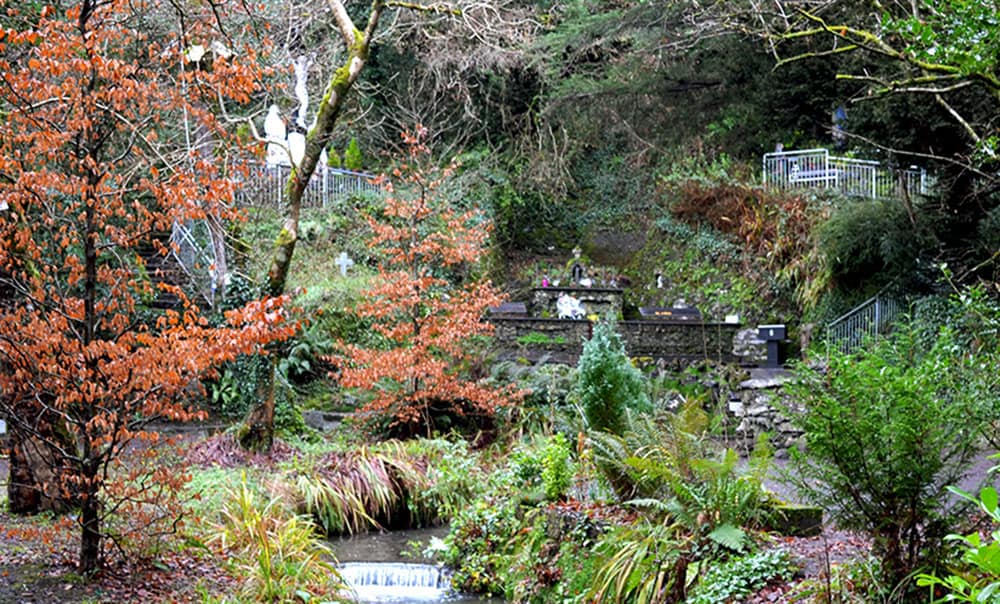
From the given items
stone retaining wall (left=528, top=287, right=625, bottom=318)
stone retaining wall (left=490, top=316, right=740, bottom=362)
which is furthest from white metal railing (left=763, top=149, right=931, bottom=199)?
stone retaining wall (left=528, top=287, right=625, bottom=318)

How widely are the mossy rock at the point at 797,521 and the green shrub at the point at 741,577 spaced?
2.50 feet

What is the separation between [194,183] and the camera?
7043 mm

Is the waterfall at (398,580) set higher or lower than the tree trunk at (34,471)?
lower

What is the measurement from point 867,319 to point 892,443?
13763mm

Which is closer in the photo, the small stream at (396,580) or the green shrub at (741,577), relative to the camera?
the green shrub at (741,577)

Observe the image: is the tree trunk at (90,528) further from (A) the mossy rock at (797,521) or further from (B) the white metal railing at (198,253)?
(B) the white metal railing at (198,253)

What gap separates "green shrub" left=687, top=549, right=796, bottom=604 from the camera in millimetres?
6156

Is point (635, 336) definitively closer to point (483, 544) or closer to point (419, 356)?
point (419, 356)

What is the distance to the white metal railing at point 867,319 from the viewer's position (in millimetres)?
17500

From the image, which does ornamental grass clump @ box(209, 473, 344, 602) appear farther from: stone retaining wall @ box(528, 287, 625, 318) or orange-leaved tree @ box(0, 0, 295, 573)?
stone retaining wall @ box(528, 287, 625, 318)

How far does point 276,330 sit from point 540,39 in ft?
63.0

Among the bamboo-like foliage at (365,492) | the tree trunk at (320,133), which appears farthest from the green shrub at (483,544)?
the tree trunk at (320,133)

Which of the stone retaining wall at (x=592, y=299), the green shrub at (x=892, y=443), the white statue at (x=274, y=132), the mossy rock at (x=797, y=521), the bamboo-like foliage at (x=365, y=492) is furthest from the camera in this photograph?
the stone retaining wall at (x=592, y=299)

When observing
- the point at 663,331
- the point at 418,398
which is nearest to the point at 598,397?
the point at 418,398
